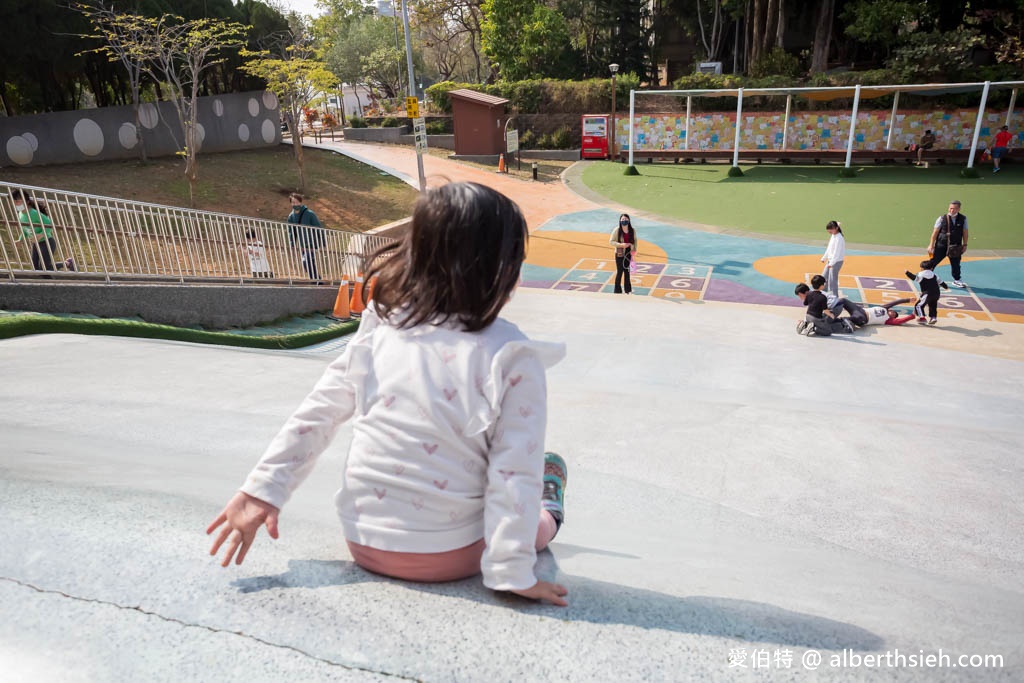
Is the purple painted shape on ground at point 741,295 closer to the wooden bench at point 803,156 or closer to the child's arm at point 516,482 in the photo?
the child's arm at point 516,482

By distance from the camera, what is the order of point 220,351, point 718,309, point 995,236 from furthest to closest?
point 995,236 → point 718,309 → point 220,351

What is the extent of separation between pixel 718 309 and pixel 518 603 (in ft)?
33.3

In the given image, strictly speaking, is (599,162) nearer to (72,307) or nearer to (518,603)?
(72,307)

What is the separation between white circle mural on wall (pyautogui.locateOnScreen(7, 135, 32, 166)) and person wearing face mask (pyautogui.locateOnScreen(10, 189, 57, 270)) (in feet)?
50.4

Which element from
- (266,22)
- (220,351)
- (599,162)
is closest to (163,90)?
(266,22)

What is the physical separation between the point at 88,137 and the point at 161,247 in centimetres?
1575

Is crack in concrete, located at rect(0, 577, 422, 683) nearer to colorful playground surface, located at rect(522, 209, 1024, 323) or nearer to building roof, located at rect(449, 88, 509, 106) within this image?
colorful playground surface, located at rect(522, 209, 1024, 323)

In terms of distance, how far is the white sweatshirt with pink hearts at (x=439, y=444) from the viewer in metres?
1.64

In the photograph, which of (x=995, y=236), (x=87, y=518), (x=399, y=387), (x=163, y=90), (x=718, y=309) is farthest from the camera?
(x=163, y=90)

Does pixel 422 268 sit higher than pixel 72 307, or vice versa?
pixel 422 268

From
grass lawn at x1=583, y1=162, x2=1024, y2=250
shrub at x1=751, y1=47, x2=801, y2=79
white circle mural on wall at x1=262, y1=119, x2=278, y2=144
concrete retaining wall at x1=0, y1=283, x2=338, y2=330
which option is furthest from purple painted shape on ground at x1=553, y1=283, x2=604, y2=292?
shrub at x1=751, y1=47, x2=801, y2=79

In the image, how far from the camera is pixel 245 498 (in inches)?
66.8

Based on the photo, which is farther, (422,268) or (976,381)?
(976,381)

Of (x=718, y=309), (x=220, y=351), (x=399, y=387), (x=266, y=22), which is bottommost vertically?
(x=718, y=309)
